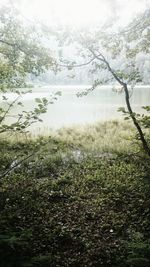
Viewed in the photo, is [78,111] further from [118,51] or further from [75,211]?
[75,211]

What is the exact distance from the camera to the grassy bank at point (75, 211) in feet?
15.4

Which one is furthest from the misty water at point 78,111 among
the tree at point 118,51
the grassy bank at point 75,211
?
the grassy bank at point 75,211

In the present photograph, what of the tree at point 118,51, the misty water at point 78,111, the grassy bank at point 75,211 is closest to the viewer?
the grassy bank at point 75,211

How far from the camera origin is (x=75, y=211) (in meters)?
6.83

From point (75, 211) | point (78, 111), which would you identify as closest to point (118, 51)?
point (75, 211)

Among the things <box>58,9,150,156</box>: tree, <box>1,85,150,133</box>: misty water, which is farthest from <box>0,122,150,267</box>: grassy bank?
<box>1,85,150,133</box>: misty water

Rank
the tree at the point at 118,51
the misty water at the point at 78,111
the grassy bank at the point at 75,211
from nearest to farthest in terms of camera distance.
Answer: the grassy bank at the point at 75,211, the tree at the point at 118,51, the misty water at the point at 78,111

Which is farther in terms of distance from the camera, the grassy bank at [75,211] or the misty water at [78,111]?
the misty water at [78,111]

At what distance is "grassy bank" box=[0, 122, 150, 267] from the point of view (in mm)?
4688

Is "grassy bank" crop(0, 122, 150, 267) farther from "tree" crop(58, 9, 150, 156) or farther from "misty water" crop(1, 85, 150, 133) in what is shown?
"misty water" crop(1, 85, 150, 133)

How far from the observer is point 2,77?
10.8 m

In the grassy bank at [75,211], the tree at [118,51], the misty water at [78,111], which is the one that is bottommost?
the misty water at [78,111]

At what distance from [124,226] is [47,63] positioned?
4915 millimetres

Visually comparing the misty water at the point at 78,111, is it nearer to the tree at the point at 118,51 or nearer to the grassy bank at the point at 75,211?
the tree at the point at 118,51
